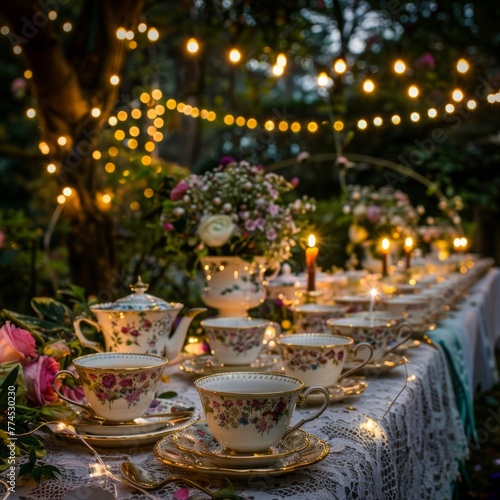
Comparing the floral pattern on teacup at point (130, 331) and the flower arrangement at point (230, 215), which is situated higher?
the flower arrangement at point (230, 215)

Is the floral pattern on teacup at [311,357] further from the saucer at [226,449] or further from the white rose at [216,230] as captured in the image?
the white rose at [216,230]

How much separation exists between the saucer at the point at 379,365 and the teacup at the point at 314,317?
17cm

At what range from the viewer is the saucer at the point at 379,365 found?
61.9 inches

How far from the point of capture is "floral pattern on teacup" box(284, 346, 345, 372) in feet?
4.40

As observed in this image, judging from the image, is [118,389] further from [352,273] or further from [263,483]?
[352,273]

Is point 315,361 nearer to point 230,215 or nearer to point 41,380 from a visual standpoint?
point 41,380

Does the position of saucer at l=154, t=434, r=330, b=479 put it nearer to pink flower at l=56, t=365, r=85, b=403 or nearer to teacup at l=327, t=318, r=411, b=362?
pink flower at l=56, t=365, r=85, b=403

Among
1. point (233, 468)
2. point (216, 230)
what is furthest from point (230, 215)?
point (233, 468)

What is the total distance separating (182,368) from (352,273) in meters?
1.73

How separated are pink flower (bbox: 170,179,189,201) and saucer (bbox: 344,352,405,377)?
2.43 ft

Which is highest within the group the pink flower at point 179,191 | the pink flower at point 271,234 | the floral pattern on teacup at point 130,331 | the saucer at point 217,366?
the pink flower at point 179,191

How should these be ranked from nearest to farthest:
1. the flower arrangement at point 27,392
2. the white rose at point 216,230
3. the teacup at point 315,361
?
the flower arrangement at point 27,392 → the teacup at point 315,361 → the white rose at point 216,230

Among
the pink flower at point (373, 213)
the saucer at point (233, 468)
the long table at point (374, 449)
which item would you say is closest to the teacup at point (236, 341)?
the long table at point (374, 449)

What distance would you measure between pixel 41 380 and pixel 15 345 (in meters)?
0.08
